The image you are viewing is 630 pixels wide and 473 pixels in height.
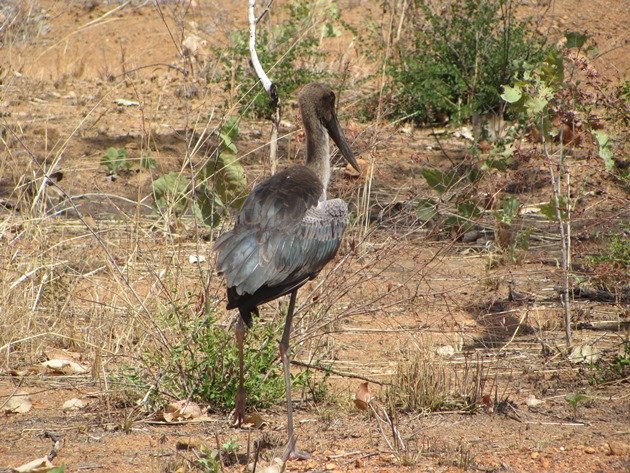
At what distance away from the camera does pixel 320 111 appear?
19.9 ft

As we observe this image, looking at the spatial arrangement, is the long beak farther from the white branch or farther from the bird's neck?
the white branch

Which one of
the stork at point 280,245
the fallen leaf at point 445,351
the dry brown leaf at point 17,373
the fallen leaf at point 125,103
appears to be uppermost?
the fallen leaf at point 125,103

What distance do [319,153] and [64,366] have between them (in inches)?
73.0

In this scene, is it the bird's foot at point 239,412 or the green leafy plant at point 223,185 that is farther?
the green leafy plant at point 223,185

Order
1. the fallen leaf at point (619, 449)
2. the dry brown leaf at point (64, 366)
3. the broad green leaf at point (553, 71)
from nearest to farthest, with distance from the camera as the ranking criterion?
the fallen leaf at point (619, 449), the broad green leaf at point (553, 71), the dry brown leaf at point (64, 366)

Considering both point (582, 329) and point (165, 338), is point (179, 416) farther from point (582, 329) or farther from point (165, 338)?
point (582, 329)

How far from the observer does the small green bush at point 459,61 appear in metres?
10.4

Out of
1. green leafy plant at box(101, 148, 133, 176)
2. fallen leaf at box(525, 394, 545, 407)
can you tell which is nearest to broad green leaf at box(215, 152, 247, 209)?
fallen leaf at box(525, 394, 545, 407)

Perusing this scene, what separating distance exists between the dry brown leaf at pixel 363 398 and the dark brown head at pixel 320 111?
4.52 ft

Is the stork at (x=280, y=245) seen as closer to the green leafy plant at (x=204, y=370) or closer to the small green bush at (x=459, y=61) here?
the green leafy plant at (x=204, y=370)

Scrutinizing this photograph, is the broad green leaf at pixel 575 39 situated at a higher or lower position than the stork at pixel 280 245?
higher

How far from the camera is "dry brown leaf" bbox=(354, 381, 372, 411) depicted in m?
5.25

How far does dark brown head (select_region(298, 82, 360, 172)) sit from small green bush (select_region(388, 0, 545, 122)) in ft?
13.6

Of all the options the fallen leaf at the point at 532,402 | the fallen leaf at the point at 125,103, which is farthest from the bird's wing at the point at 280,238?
the fallen leaf at the point at 125,103
